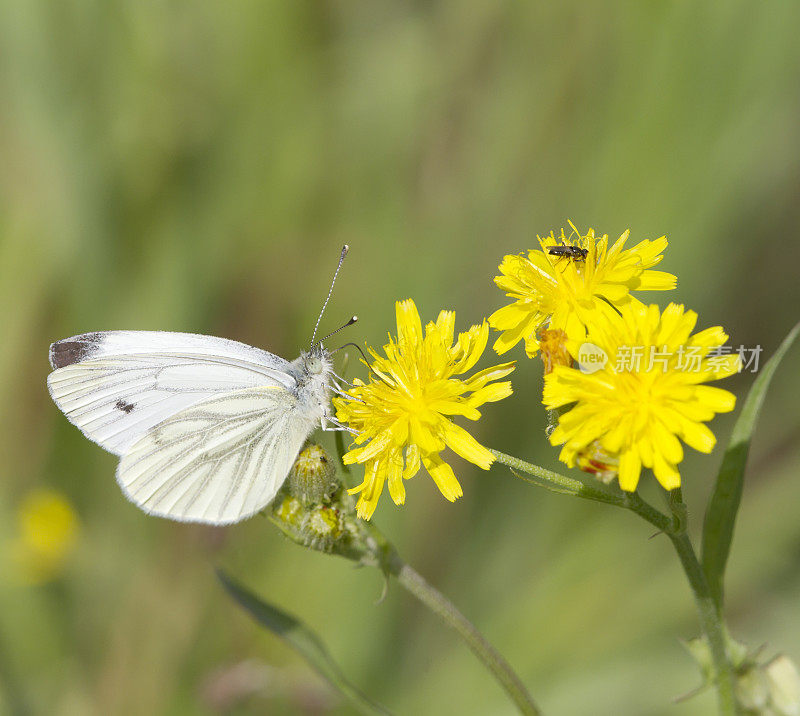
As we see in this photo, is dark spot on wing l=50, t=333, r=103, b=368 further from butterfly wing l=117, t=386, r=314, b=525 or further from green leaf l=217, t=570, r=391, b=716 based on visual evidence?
green leaf l=217, t=570, r=391, b=716

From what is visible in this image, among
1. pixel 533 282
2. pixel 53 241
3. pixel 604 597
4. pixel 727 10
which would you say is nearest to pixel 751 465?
pixel 604 597

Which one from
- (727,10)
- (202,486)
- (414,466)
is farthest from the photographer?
(727,10)

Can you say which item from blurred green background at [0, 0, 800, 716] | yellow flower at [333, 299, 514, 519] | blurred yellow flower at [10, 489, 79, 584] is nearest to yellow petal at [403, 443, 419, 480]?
Answer: yellow flower at [333, 299, 514, 519]

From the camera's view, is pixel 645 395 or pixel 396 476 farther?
pixel 396 476


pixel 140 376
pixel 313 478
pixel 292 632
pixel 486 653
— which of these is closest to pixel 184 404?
pixel 140 376

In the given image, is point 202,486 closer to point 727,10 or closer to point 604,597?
point 604,597

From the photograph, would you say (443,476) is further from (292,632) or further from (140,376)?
(140,376)

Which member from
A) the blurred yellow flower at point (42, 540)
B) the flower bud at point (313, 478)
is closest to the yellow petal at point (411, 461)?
the flower bud at point (313, 478)

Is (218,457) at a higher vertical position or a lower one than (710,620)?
lower
